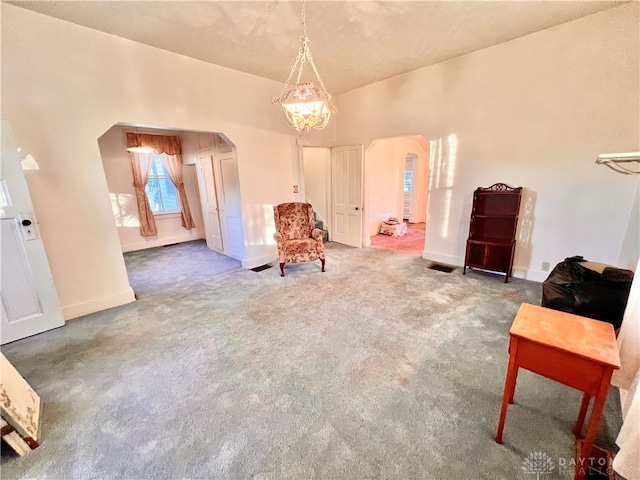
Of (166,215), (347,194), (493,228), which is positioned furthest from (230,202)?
→ (493,228)

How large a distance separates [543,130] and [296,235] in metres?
3.53

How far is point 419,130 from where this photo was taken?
4145 millimetres

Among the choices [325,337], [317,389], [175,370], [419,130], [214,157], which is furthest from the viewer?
[214,157]

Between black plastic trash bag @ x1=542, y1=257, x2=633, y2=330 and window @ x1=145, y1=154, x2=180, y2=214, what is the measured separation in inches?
274

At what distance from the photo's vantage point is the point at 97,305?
3027 mm

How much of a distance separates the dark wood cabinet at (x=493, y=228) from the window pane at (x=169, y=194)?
6.27m

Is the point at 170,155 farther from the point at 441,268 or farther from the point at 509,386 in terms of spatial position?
the point at 509,386

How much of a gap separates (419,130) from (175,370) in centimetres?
439

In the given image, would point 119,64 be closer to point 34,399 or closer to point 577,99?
point 34,399

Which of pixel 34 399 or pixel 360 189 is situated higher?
pixel 360 189

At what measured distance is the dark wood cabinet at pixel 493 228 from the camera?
136 inches

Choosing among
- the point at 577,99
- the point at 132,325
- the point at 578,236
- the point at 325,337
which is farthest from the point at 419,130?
the point at 132,325

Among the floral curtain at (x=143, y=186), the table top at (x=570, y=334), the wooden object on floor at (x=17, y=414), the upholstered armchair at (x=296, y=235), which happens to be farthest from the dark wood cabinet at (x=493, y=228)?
the floral curtain at (x=143, y=186)

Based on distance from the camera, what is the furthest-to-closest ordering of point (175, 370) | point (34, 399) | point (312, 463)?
point (175, 370) → point (34, 399) → point (312, 463)
